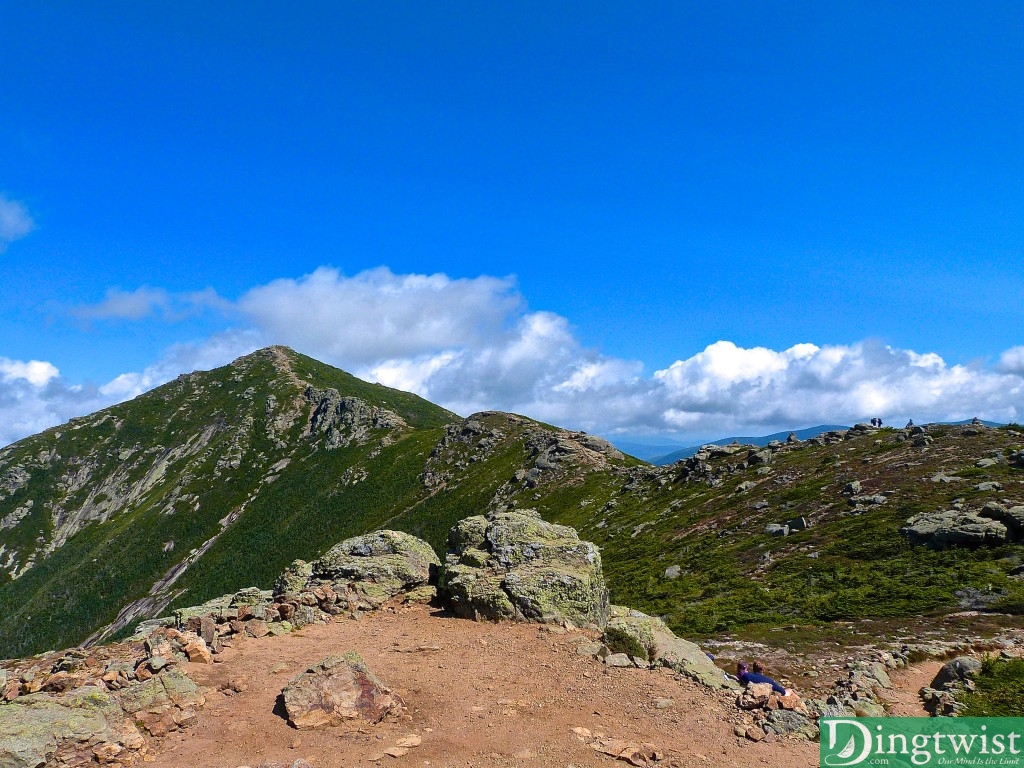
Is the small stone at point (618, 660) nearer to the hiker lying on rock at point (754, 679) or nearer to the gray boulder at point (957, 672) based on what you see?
the hiker lying on rock at point (754, 679)

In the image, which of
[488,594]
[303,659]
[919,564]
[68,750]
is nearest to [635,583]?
[919,564]

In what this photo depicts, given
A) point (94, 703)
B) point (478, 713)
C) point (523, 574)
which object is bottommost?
point (478, 713)

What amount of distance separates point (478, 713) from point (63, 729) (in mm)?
11172

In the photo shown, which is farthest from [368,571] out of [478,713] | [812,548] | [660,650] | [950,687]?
[812,548]

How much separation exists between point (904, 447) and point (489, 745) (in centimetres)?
7235

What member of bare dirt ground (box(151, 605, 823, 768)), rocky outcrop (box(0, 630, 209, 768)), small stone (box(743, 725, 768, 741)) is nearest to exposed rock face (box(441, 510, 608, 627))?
bare dirt ground (box(151, 605, 823, 768))

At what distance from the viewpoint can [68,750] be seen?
1298cm

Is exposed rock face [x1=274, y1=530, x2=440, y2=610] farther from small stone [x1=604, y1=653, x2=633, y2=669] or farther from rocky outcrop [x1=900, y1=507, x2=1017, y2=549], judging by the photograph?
rocky outcrop [x1=900, y1=507, x2=1017, y2=549]

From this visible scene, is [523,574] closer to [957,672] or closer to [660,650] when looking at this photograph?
[660,650]

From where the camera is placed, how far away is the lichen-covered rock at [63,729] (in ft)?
40.6

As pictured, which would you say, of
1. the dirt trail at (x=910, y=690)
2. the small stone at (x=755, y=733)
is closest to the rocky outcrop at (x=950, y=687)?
the dirt trail at (x=910, y=690)

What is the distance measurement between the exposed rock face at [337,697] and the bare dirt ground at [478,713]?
1.34 ft

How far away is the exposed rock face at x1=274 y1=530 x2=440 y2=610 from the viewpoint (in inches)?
1169

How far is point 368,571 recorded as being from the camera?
31.2 meters
